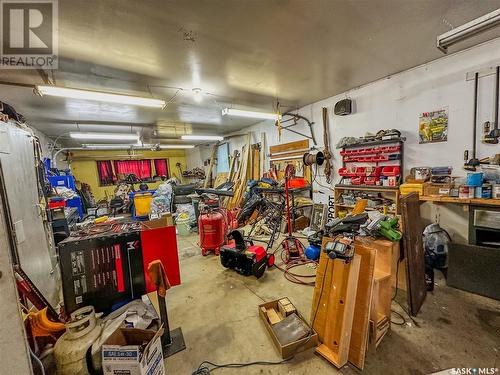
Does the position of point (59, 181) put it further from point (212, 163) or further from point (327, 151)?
point (327, 151)

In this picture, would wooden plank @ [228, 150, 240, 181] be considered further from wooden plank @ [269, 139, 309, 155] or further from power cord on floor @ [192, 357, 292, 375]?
power cord on floor @ [192, 357, 292, 375]

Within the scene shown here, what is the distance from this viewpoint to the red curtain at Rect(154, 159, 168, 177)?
11.5 metres

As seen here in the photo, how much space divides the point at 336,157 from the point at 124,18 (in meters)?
4.10

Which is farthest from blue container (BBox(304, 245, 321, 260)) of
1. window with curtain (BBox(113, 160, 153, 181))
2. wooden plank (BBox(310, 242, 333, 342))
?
window with curtain (BBox(113, 160, 153, 181))

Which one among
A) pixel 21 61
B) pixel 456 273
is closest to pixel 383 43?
pixel 456 273

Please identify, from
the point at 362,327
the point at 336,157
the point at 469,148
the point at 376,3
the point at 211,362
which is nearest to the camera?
the point at 362,327

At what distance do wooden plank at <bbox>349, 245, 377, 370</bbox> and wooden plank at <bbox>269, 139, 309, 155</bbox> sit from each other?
12.7 ft

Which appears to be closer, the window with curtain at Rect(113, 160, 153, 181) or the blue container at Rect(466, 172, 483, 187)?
the blue container at Rect(466, 172, 483, 187)

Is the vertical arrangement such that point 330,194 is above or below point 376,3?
below

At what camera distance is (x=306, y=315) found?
2057mm

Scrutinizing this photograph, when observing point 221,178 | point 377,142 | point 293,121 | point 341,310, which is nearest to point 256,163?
point 293,121

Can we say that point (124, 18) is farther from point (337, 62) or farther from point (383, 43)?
point (383, 43)

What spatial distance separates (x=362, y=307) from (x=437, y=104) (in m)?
3.14

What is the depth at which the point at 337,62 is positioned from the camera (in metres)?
2.85
